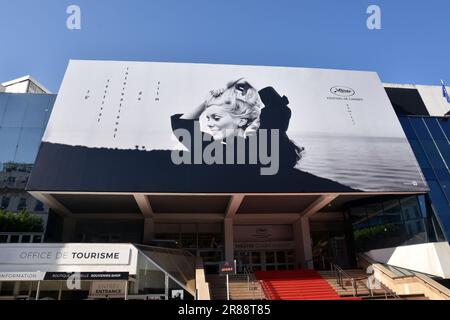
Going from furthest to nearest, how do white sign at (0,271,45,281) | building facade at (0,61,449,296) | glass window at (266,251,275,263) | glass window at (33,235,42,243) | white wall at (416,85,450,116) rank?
white wall at (416,85,450,116)
glass window at (266,251,275,263)
glass window at (33,235,42,243)
building facade at (0,61,449,296)
white sign at (0,271,45,281)

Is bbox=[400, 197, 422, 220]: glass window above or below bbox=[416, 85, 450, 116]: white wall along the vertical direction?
below

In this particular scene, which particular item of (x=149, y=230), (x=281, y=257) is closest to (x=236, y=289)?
(x=149, y=230)

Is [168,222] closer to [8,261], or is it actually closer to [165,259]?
[165,259]

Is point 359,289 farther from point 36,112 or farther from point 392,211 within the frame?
point 36,112

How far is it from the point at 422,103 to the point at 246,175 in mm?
15924

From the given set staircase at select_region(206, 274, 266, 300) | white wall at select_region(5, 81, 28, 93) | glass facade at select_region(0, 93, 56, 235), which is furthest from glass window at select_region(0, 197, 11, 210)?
white wall at select_region(5, 81, 28, 93)

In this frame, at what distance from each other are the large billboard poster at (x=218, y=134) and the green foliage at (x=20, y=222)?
3.48 meters

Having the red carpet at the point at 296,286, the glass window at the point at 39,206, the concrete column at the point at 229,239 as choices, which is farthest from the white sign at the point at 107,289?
the concrete column at the point at 229,239

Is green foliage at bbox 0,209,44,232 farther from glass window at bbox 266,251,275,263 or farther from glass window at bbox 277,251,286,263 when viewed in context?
glass window at bbox 277,251,286,263

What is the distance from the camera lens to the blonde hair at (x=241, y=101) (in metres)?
19.3

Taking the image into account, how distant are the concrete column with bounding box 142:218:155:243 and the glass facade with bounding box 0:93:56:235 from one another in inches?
222

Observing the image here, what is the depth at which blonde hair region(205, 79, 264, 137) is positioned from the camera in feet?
63.3

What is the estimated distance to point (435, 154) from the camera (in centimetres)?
1986
